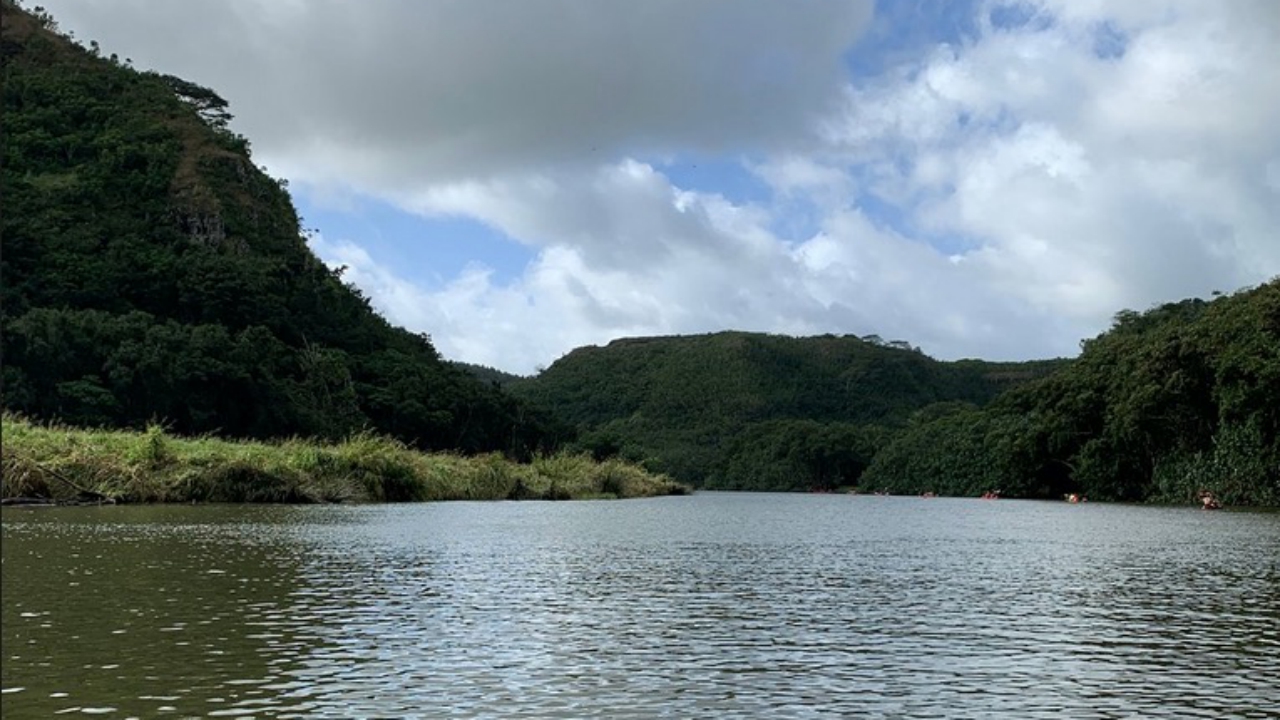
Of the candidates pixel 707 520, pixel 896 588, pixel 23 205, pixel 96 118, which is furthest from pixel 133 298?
pixel 896 588

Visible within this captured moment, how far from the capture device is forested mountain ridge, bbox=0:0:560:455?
4978 centimetres

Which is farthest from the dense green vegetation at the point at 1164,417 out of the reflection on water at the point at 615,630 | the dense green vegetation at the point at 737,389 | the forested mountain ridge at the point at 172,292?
the dense green vegetation at the point at 737,389

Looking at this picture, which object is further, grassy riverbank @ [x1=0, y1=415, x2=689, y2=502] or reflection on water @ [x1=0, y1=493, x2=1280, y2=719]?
grassy riverbank @ [x1=0, y1=415, x2=689, y2=502]

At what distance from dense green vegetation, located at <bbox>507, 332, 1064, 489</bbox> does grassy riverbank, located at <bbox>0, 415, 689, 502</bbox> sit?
312ft

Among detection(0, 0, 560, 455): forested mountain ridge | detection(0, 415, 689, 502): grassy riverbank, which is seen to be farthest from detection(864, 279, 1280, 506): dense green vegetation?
detection(0, 0, 560, 455): forested mountain ridge

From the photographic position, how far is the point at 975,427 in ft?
309

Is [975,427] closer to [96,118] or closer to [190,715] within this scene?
[96,118]

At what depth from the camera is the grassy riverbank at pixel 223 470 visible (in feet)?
84.0

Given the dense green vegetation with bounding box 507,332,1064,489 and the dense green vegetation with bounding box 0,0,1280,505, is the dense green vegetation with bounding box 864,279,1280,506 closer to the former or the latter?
the dense green vegetation with bounding box 0,0,1280,505

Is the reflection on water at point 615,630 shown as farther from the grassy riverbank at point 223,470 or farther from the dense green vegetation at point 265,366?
the dense green vegetation at point 265,366

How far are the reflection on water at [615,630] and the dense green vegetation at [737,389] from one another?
390 feet

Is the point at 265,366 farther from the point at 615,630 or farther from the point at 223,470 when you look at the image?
the point at 615,630

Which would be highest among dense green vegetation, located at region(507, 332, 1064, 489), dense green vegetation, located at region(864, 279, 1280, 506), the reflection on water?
dense green vegetation, located at region(507, 332, 1064, 489)

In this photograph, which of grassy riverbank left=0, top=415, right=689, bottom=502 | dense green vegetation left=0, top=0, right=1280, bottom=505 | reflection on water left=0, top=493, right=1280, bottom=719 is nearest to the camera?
reflection on water left=0, top=493, right=1280, bottom=719
